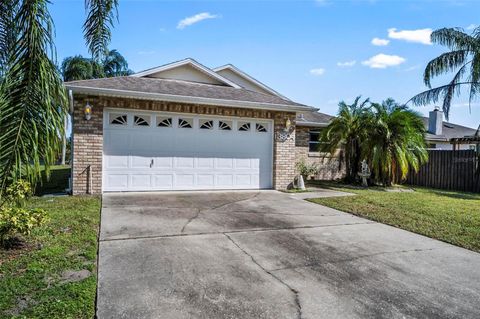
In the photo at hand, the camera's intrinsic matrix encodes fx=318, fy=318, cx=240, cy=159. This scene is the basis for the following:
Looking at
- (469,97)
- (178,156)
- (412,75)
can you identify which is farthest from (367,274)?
(412,75)

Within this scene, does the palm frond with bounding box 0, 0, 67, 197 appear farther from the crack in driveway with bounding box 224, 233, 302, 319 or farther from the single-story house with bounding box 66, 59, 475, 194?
the single-story house with bounding box 66, 59, 475, 194

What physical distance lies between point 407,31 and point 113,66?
28.4m

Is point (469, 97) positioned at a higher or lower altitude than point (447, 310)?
higher

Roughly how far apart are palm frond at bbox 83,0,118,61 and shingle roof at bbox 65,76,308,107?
4627 millimetres

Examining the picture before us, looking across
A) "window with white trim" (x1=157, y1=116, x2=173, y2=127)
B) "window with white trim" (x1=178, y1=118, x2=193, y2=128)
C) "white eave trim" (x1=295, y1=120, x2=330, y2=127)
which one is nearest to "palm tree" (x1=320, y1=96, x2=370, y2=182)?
"white eave trim" (x1=295, y1=120, x2=330, y2=127)

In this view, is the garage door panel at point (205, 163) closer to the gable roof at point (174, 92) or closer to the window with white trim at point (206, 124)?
the window with white trim at point (206, 124)

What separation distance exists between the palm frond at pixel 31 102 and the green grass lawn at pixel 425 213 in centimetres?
640

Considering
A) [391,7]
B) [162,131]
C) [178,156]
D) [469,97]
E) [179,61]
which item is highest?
[391,7]

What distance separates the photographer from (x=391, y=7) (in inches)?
375

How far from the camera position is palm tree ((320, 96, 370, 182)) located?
14.1m

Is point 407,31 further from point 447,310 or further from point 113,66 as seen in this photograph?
point 113,66

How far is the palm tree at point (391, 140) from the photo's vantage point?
12852 millimetres

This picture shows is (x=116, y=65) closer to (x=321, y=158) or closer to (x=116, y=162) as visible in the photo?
(x=321, y=158)

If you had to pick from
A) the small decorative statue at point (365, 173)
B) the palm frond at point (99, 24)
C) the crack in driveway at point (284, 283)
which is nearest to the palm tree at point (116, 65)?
the small decorative statue at point (365, 173)
